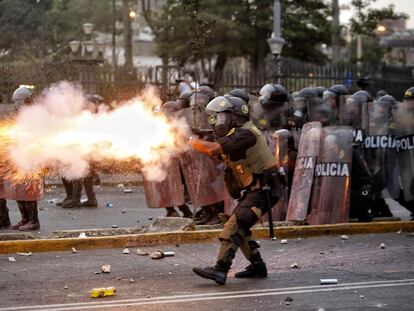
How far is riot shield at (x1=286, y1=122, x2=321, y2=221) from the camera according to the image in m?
12.2

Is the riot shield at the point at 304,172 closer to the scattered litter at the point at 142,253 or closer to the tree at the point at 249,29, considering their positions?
the scattered litter at the point at 142,253

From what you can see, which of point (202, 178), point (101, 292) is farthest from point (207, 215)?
point (101, 292)

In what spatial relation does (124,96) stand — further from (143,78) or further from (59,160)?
(59,160)

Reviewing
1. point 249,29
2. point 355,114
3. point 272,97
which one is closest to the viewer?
point 355,114

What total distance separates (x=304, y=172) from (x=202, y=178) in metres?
1.42

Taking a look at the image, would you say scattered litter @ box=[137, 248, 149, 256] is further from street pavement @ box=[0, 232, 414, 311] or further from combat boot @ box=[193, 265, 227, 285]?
combat boot @ box=[193, 265, 227, 285]

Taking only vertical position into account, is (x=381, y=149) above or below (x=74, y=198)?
above

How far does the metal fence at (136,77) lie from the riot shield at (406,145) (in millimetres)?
7420

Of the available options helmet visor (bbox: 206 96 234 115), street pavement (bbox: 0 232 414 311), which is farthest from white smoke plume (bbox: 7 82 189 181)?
helmet visor (bbox: 206 96 234 115)

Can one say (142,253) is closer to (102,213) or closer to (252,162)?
(252,162)

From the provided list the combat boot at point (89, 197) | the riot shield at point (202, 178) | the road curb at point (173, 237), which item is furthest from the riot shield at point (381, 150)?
the combat boot at point (89, 197)

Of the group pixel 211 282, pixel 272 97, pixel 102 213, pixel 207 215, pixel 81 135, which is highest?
pixel 272 97

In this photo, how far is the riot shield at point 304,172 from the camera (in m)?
12.2

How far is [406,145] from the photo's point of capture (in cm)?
1279
